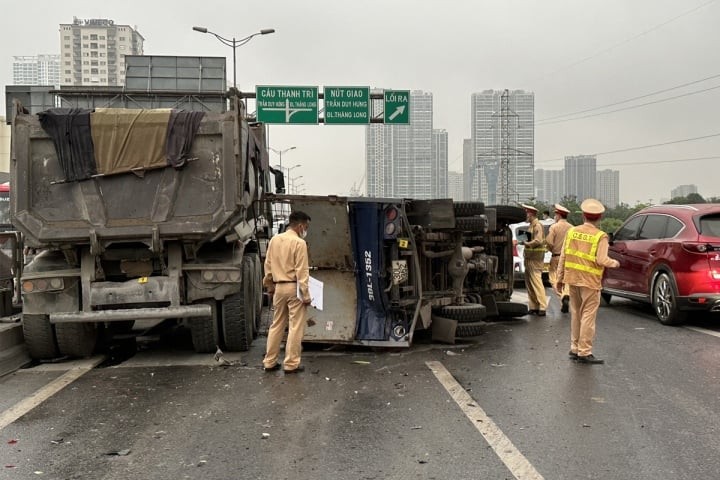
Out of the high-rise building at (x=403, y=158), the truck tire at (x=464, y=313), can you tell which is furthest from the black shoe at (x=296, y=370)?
the high-rise building at (x=403, y=158)

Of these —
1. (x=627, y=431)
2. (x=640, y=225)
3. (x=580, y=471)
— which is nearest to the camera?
(x=580, y=471)

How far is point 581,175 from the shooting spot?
5862 centimetres

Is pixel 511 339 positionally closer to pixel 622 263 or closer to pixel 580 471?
pixel 622 263

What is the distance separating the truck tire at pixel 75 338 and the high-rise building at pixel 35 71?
83.2 meters

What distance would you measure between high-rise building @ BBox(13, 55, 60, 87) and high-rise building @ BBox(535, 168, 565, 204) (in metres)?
59.3

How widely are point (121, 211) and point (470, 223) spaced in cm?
412

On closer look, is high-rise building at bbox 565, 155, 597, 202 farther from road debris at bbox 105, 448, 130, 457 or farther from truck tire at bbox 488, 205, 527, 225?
road debris at bbox 105, 448, 130, 457

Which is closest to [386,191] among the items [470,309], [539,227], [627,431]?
[539,227]

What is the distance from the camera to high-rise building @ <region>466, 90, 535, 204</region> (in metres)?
49.3

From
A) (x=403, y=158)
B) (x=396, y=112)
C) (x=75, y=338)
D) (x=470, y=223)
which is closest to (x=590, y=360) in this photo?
(x=470, y=223)

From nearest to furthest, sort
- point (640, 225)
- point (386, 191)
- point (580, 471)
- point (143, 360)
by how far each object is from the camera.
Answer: point (580, 471) < point (143, 360) < point (640, 225) < point (386, 191)

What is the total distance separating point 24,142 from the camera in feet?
23.1

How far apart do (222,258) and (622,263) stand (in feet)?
22.0

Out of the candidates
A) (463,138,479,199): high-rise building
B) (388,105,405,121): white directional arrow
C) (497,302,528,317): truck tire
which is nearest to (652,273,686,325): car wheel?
(497,302,528,317): truck tire
